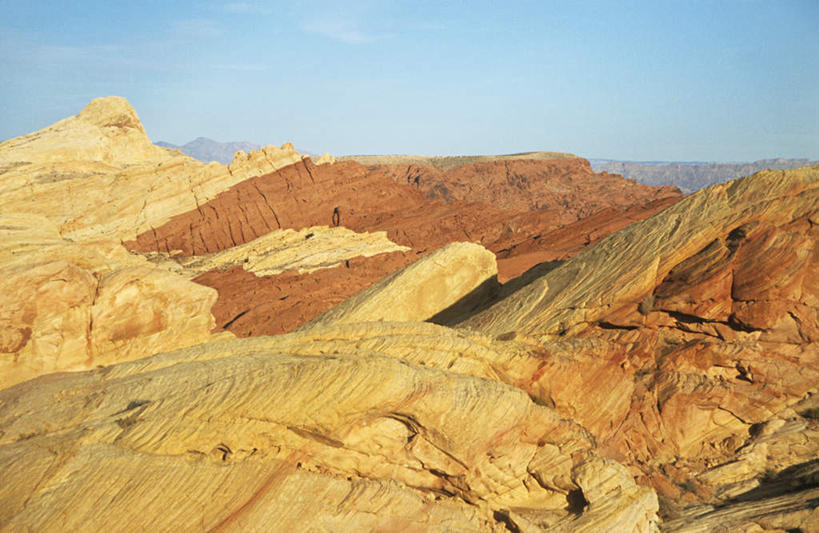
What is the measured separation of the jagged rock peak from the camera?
1688 inches

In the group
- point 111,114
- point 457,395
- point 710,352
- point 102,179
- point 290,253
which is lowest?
point 290,253

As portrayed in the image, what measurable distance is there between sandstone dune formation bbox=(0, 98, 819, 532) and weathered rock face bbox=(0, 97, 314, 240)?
17.6 meters

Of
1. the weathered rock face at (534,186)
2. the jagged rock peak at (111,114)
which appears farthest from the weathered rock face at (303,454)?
the weathered rock face at (534,186)

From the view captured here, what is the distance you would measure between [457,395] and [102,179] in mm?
32857

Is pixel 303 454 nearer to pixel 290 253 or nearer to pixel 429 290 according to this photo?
pixel 429 290

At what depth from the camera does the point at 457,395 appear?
Answer: 7.97 meters

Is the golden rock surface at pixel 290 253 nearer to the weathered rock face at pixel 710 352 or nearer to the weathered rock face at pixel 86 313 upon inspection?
the weathered rock face at pixel 86 313

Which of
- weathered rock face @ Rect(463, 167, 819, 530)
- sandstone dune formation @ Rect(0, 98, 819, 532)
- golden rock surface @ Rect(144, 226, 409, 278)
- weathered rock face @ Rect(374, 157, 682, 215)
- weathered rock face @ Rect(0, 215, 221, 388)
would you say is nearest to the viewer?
sandstone dune formation @ Rect(0, 98, 819, 532)

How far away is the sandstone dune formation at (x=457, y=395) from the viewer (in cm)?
710

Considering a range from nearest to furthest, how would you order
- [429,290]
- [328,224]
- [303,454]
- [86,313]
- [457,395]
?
[303,454], [457,395], [86,313], [429,290], [328,224]

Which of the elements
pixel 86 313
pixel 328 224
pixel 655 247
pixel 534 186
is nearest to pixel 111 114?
pixel 328 224

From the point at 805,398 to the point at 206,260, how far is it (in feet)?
95.9

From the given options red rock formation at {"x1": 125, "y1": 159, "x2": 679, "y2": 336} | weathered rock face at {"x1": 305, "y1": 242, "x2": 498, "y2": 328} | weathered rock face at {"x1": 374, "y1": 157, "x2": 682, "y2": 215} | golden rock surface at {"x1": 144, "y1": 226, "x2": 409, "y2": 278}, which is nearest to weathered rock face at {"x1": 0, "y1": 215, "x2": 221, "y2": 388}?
weathered rock face at {"x1": 305, "y1": 242, "x2": 498, "y2": 328}

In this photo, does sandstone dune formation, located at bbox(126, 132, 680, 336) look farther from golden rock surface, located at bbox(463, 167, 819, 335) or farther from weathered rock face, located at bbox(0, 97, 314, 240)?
golden rock surface, located at bbox(463, 167, 819, 335)
